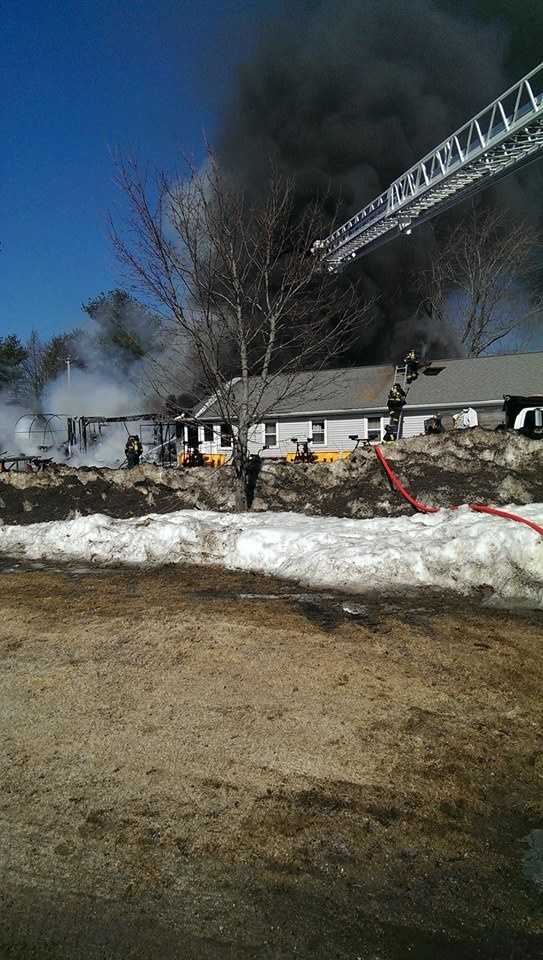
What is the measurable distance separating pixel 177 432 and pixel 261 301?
15.5 metres

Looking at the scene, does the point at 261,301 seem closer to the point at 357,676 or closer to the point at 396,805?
the point at 357,676

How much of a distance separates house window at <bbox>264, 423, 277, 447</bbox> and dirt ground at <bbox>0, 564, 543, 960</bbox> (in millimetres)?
21323

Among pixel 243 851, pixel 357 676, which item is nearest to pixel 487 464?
pixel 357 676

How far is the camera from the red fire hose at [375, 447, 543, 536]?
26.2 ft

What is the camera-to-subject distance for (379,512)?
10.9 metres

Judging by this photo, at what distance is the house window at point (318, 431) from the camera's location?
27.4 meters

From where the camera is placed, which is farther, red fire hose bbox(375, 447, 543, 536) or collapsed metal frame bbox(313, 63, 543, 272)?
collapsed metal frame bbox(313, 63, 543, 272)

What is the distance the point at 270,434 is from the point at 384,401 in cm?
459

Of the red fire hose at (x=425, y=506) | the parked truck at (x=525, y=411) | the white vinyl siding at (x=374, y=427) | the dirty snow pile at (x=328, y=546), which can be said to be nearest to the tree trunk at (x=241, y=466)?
the dirty snow pile at (x=328, y=546)

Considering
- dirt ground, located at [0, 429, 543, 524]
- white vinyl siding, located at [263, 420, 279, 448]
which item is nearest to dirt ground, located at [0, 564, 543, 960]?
dirt ground, located at [0, 429, 543, 524]

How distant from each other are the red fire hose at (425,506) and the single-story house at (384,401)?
13457 millimetres

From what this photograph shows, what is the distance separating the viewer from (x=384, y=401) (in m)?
26.2

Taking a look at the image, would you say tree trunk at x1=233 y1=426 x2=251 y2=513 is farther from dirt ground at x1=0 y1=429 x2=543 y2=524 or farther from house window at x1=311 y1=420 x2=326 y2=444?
house window at x1=311 y1=420 x2=326 y2=444

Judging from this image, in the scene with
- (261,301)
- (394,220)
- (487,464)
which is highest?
(394,220)
